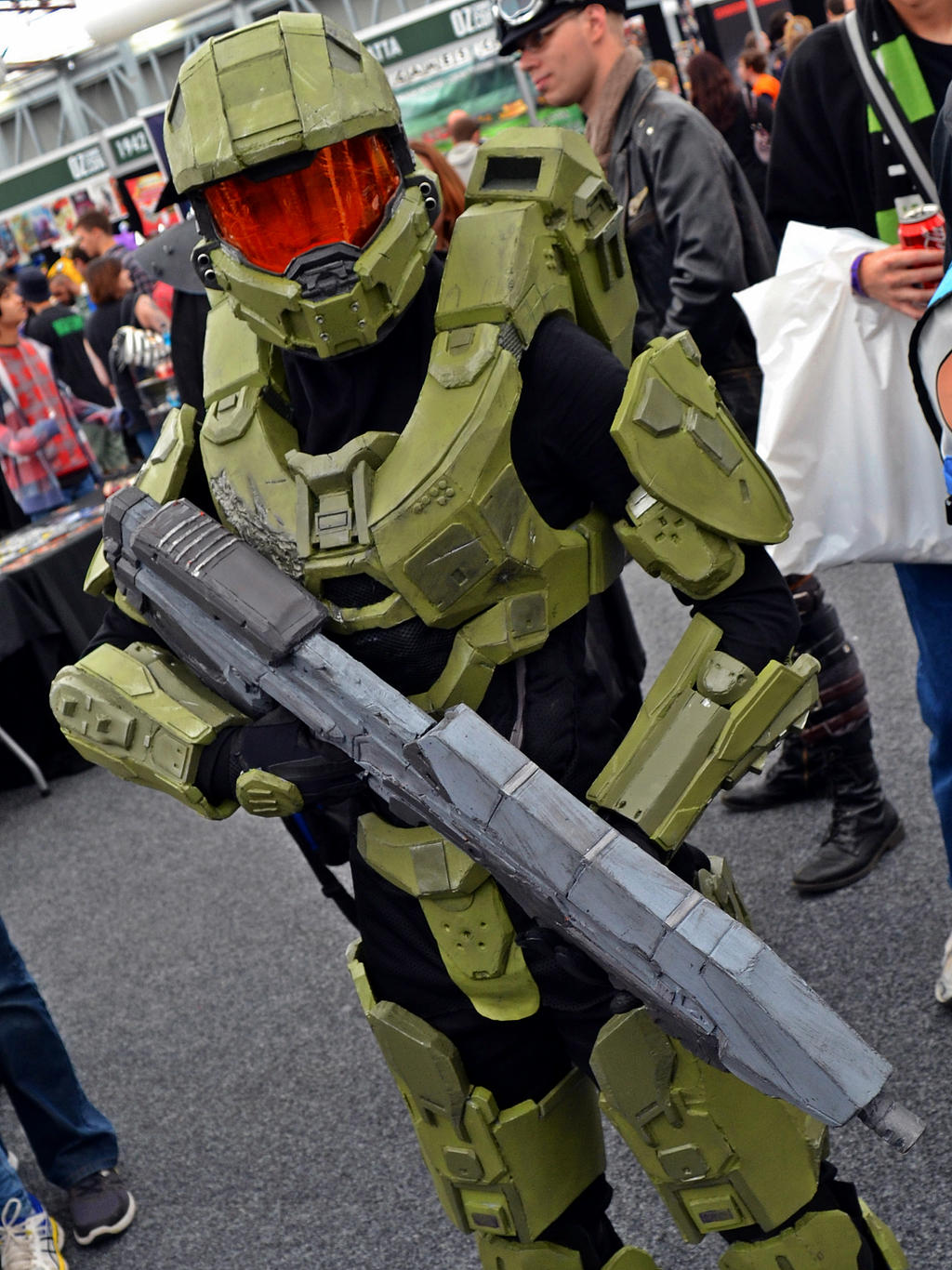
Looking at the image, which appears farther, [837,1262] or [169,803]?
[169,803]

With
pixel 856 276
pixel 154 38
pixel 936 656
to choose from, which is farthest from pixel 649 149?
pixel 154 38

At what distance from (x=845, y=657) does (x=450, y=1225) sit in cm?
132

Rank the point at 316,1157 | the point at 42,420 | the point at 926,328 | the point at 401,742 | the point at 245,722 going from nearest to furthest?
the point at 926,328 → the point at 401,742 → the point at 245,722 → the point at 316,1157 → the point at 42,420

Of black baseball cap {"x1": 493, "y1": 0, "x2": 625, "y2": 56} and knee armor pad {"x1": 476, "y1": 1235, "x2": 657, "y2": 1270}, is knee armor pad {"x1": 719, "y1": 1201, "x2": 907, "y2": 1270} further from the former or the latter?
black baseball cap {"x1": 493, "y1": 0, "x2": 625, "y2": 56}

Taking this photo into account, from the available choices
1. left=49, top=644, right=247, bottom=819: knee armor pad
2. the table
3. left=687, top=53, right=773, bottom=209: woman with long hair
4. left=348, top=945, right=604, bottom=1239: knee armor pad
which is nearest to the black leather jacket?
left=49, top=644, right=247, bottom=819: knee armor pad

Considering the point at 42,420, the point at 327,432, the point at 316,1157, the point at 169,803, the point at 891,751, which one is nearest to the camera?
the point at 327,432

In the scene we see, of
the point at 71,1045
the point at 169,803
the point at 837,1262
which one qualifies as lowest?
the point at 169,803

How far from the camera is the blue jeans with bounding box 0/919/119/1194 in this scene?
2.44m

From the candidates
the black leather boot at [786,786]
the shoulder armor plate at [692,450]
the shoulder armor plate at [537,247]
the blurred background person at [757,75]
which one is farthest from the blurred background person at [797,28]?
the shoulder armor plate at [692,450]

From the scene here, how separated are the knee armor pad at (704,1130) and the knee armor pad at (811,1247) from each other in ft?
0.10

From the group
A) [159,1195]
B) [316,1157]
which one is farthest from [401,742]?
[159,1195]

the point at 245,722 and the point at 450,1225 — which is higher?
the point at 245,722

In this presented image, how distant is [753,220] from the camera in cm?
275

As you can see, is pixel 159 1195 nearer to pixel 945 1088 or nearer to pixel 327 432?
pixel 945 1088
